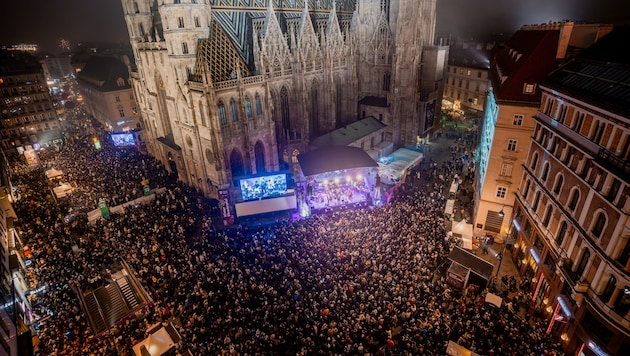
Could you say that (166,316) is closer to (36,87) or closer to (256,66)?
(256,66)

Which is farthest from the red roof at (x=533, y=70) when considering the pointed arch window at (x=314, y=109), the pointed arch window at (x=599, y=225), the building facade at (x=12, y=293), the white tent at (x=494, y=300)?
the building facade at (x=12, y=293)

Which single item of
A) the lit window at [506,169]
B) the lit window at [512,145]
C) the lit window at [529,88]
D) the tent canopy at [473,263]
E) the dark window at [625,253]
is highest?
the lit window at [529,88]

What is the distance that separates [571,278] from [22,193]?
185ft

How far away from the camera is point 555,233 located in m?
20.7

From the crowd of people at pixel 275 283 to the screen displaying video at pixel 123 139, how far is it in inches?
705

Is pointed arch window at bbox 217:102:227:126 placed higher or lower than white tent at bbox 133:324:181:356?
higher

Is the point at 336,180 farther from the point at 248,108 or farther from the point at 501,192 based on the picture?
the point at 501,192

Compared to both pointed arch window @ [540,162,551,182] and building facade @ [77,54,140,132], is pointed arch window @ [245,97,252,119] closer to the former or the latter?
pointed arch window @ [540,162,551,182]

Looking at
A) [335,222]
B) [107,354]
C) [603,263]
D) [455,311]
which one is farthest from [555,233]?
[107,354]

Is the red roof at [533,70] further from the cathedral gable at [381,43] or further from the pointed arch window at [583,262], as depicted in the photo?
the cathedral gable at [381,43]

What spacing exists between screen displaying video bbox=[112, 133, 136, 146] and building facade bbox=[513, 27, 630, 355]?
55.0m

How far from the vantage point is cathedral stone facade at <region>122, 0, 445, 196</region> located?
3525 cm

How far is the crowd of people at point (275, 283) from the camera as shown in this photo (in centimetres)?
1848

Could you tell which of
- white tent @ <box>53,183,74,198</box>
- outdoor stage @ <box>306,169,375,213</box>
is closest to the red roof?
outdoor stage @ <box>306,169,375,213</box>
